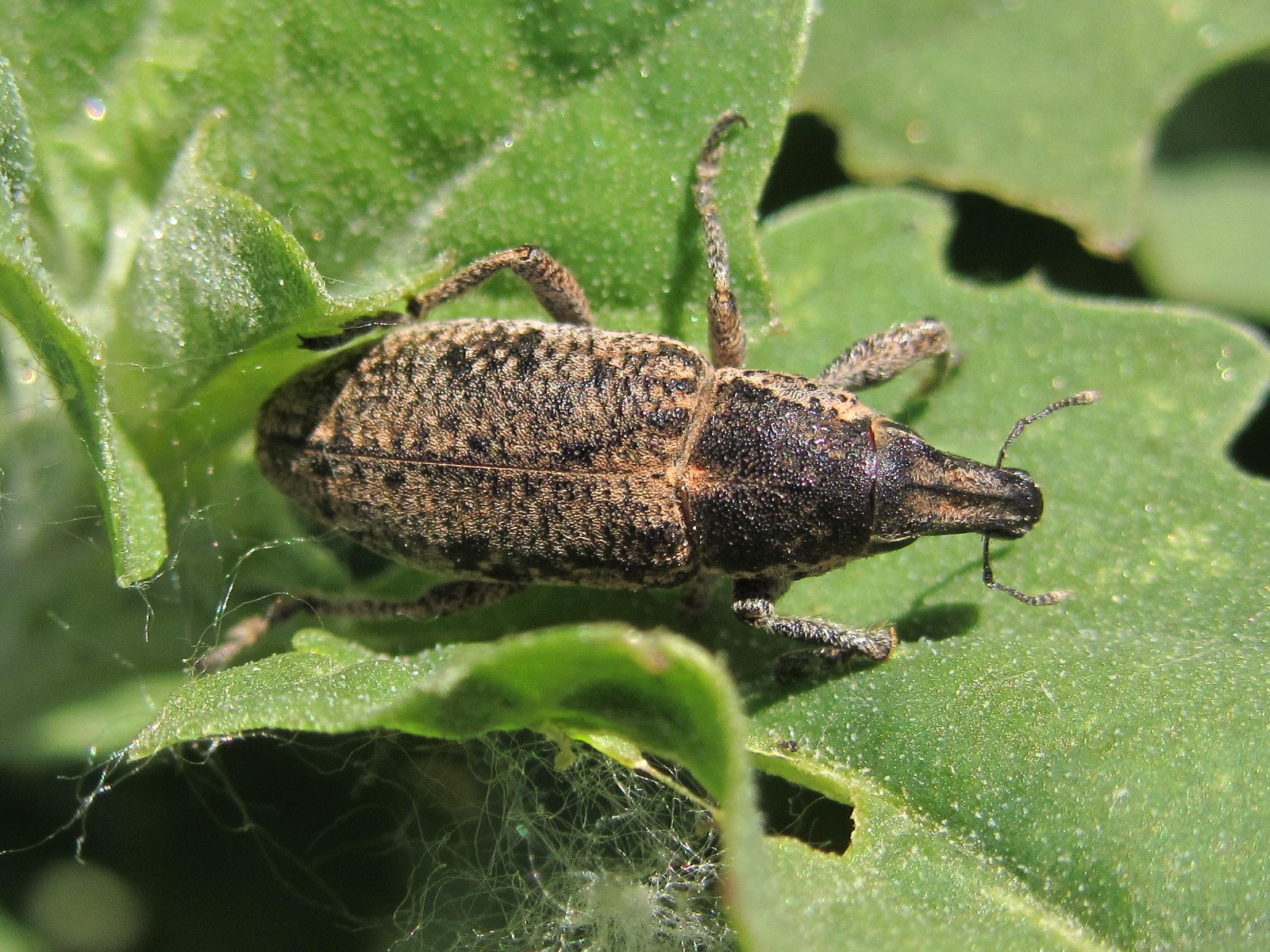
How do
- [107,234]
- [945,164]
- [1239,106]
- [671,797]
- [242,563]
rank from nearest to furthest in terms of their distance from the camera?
[671,797] < [107,234] < [242,563] < [945,164] < [1239,106]

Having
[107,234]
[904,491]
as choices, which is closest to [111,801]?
[107,234]

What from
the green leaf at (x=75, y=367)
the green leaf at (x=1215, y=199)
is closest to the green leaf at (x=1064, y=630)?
the green leaf at (x=1215, y=199)

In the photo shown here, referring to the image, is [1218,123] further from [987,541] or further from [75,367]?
[75,367]

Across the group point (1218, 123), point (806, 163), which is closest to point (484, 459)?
point (806, 163)

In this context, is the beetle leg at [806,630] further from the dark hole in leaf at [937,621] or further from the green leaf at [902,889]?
the green leaf at [902,889]

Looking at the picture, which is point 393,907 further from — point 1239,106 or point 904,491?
point 1239,106

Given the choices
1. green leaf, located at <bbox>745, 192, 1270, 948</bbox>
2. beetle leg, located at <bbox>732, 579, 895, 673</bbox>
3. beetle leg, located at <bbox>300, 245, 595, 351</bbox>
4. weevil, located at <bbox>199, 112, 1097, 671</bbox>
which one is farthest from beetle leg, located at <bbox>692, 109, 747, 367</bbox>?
beetle leg, located at <bbox>732, 579, 895, 673</bbox>

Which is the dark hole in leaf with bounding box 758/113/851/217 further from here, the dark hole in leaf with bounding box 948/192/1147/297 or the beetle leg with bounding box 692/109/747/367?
the beetle leg with bounding box 692/109/747/367
